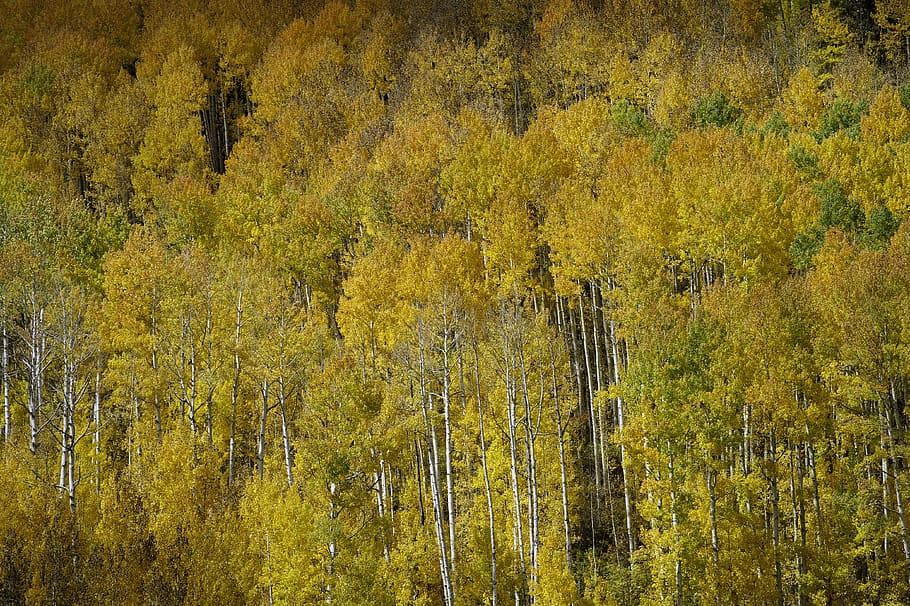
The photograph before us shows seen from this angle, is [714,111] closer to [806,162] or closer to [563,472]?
[806,162]

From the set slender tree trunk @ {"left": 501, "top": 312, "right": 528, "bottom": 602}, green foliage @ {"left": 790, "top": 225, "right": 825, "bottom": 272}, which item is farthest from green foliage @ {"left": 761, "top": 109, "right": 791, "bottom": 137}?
slender tree trunk @ {"left": 501, "top": 312, "right": 528, "bottom": 602}

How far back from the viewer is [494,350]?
2947 centimetres

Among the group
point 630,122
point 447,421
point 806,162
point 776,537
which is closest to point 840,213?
point 806,162

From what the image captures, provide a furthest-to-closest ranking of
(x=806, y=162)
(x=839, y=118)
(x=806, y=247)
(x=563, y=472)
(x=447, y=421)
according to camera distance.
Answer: (x=839, y=118)
(x=806, y=162)
(x=806, y=247)
(x=563, y=472)
(x=447, y=421)

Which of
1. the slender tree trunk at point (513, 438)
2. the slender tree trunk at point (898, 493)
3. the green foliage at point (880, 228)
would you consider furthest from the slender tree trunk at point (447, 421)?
the green foliage at point (880, 228)

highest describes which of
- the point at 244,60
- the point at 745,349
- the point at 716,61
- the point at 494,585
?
the point at 244,60

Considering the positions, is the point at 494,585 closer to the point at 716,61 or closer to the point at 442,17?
the point at 716,61

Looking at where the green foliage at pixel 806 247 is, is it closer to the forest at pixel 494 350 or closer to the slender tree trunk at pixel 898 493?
the forest at pixel 494 350

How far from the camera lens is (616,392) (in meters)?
27.7

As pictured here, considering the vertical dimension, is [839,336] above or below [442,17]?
below

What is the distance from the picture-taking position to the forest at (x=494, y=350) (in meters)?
26.2

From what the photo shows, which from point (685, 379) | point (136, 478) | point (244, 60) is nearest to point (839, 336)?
point (685, 379)

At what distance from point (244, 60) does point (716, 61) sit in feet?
142

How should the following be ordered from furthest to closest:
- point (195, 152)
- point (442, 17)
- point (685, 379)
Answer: point (442, 17) < point (195, 152) < point (685, 379)
